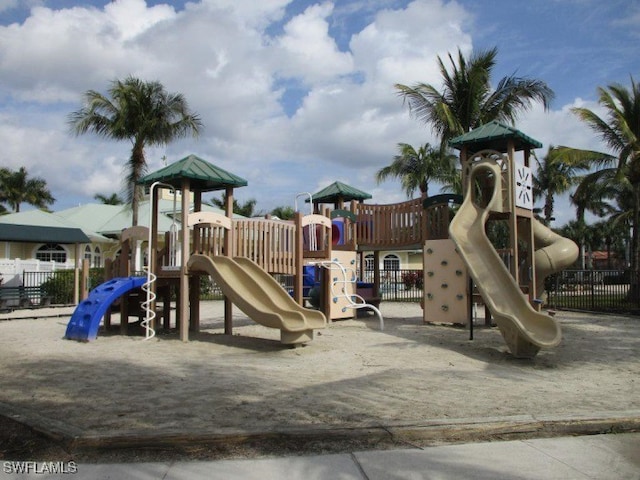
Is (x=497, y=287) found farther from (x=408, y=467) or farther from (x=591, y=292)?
(x=591, y=292)

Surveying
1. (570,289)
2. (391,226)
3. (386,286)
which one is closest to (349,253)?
(391,226)

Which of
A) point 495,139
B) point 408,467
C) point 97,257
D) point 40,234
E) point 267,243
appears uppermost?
point 495,139

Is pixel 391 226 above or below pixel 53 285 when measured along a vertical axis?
above

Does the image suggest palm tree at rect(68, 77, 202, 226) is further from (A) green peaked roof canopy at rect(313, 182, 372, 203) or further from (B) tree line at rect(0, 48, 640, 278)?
(A) green peaked roof canopy at rect(313, 182, 372, 203)

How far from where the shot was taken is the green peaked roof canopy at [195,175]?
12.3m

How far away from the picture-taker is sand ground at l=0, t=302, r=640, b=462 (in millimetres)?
5469

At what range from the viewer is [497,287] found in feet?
35.2

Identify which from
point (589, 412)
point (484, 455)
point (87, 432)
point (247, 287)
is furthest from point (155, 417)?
point (247, 287)

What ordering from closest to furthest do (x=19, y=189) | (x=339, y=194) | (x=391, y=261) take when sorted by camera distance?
(x=339, y=194) < (x=391, y=261) < (x=19, y=189)

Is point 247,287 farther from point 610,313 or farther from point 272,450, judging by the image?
point 610,313


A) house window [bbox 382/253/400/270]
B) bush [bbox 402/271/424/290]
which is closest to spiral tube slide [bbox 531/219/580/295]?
bush [bbox 402/271/424/290]

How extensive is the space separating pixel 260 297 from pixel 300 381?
13.6 ft

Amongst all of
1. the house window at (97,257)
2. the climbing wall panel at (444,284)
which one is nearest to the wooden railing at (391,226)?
the climbing wall panel at (444,284)
